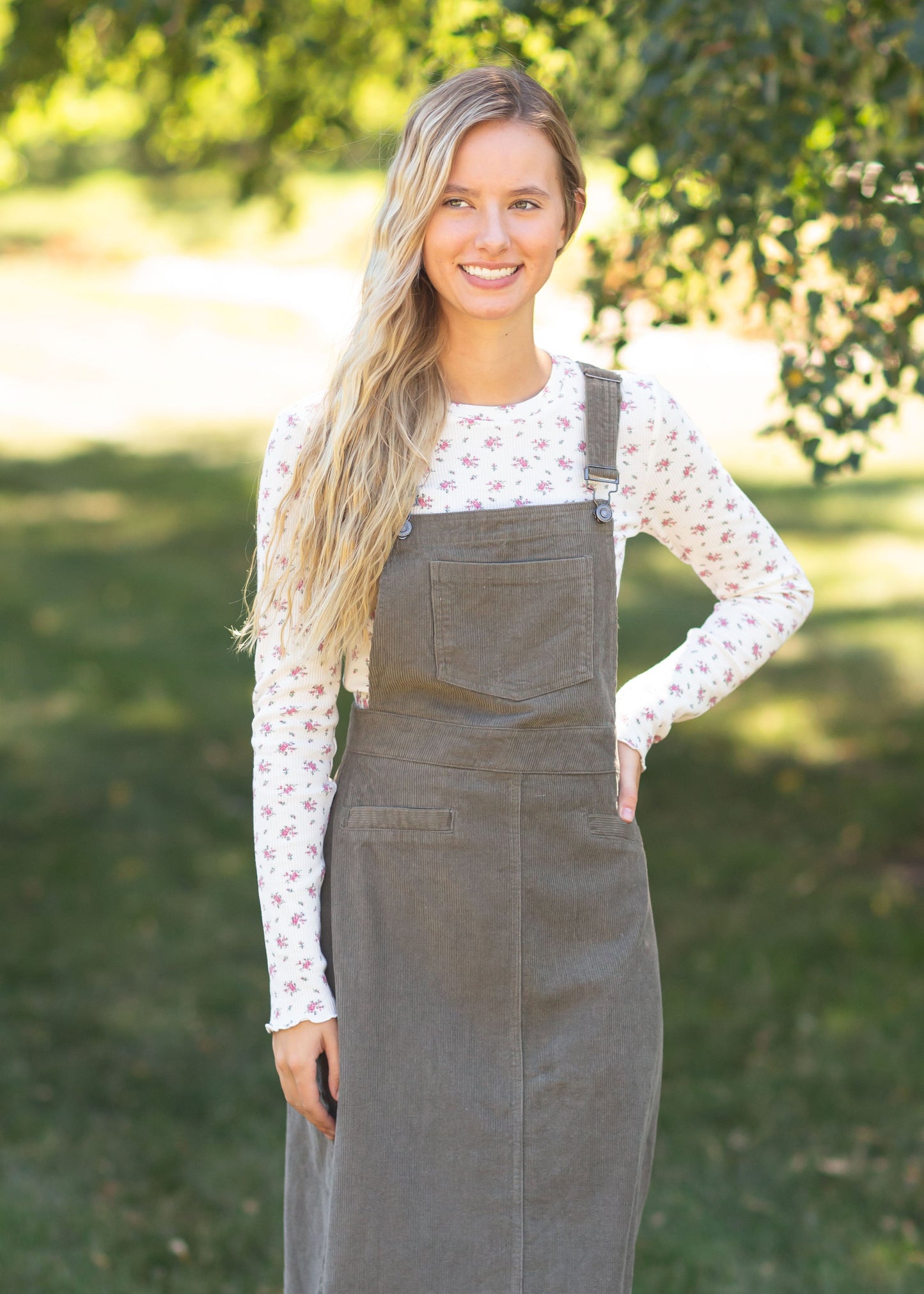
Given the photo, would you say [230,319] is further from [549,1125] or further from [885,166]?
[549,1125]

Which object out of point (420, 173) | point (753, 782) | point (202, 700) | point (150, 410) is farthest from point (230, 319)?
point (420, 173)

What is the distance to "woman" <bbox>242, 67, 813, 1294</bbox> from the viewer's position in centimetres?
202

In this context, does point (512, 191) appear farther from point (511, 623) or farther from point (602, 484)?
point (511, 623)

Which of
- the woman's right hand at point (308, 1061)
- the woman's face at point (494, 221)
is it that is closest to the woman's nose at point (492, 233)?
the woman's face at point (494, 221)

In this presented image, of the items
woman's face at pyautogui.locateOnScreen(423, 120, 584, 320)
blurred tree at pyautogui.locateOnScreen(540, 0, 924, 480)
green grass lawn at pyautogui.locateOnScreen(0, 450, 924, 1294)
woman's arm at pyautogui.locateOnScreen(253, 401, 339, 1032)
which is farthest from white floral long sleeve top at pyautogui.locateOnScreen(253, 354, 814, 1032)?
green grass lawn at pyautogui.locateOnScreen(0, 450, 924, 1294)

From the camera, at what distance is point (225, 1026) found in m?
4.51

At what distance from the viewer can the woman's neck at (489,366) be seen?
6.93 ft

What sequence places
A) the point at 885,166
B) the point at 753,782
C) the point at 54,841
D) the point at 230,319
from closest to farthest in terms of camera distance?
the point at 885,166
the point at 54,841
the point at 753,782
the point at 230,319

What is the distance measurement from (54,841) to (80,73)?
10.4 feet

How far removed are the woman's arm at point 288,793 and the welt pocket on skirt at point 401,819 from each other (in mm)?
81

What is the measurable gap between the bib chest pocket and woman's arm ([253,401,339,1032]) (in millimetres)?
199

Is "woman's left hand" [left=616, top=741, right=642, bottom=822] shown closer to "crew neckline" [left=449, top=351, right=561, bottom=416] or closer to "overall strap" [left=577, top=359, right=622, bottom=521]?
"overall strap" [left=577, top=359, right=622, bottom=521]

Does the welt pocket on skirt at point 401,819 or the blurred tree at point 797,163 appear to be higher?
the blurred tree at point 797,163

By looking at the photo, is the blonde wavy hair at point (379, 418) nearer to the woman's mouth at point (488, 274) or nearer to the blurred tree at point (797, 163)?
the woman's mouth at point (488, 274)
